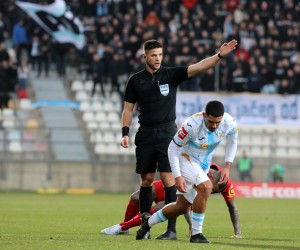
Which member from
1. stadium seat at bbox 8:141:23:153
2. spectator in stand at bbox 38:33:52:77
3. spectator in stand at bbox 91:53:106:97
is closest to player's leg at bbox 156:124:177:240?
stadium seat at bbox 8:141:23:153

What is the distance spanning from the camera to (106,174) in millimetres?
31031

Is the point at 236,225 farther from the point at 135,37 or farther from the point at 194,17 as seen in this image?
the point at 194,17

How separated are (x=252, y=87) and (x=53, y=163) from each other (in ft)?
26.9

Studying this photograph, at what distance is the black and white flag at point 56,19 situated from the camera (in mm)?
32250

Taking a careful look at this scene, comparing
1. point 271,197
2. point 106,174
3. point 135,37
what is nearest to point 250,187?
point 271,197

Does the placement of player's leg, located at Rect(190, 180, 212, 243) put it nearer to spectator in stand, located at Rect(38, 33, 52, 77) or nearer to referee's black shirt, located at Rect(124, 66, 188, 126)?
referee's black shirt, located at Rect(124, 66, 188, 126)

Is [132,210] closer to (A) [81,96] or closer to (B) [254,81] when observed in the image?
(A) [81,96]

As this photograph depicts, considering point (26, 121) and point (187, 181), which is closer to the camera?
point (187, 181)

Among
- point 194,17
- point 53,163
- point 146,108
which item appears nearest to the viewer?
point 146,108

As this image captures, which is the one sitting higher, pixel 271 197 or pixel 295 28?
pixel 295 28

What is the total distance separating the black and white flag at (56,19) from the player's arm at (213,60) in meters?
19.9

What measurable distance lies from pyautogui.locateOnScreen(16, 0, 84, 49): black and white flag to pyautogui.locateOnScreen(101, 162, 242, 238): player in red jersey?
19103mm

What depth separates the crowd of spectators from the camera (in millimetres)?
33469

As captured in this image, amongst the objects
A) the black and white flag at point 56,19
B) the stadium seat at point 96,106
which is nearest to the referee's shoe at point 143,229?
the black and white flag at point 56,19
